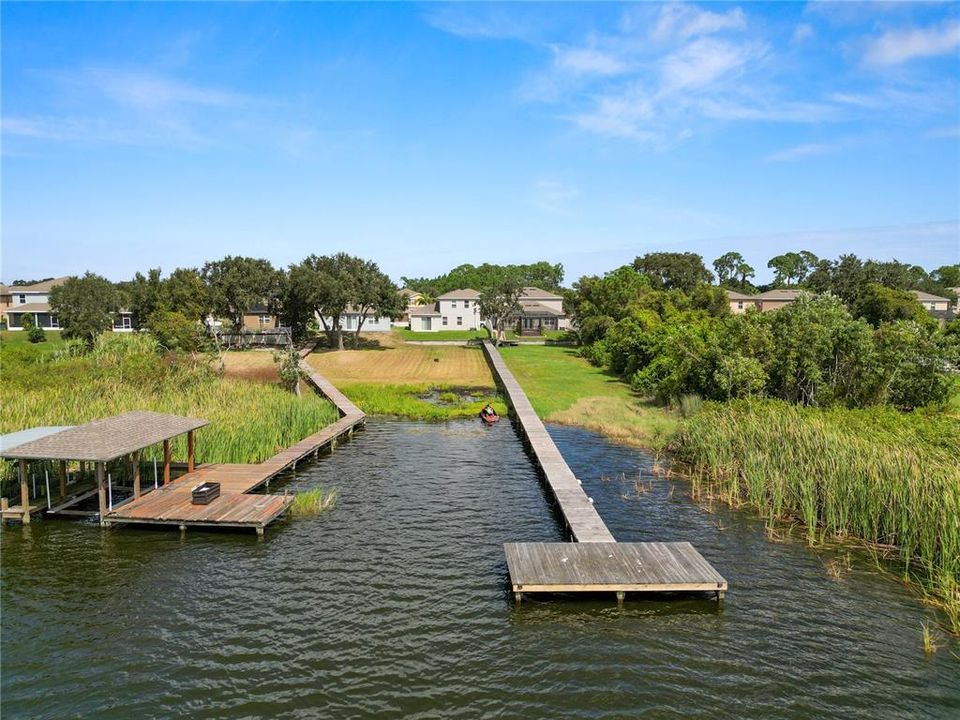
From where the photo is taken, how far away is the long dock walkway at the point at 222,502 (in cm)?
1912

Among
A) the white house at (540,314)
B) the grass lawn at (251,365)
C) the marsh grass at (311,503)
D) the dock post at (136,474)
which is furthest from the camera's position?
the white house at (540,314)

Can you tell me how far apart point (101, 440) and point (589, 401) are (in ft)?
95.6

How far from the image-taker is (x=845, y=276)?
3925 inches

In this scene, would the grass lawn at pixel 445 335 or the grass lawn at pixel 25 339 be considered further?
the grass lawn at pixel 445 335

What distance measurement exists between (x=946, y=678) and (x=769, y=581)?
440 cm

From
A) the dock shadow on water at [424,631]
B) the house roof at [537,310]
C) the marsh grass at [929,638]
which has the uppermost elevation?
the house roof at [537,310]

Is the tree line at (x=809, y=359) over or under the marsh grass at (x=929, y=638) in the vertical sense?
over

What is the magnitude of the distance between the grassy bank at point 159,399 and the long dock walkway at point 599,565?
49.8ft

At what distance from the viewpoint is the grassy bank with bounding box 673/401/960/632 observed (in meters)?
16.2

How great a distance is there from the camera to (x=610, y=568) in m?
15.5

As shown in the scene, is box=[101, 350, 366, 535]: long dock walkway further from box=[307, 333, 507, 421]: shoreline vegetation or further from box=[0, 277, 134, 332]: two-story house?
box=[0, 277, 134, 332]: two-story house

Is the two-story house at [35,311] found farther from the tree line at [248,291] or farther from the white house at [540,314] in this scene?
the white house at [540,314]

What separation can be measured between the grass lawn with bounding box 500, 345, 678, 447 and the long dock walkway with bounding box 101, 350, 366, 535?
16.3 meters

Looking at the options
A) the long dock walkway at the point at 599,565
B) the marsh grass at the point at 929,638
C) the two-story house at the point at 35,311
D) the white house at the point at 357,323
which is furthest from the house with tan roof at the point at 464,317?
the marsh grass at the point at 929,638
